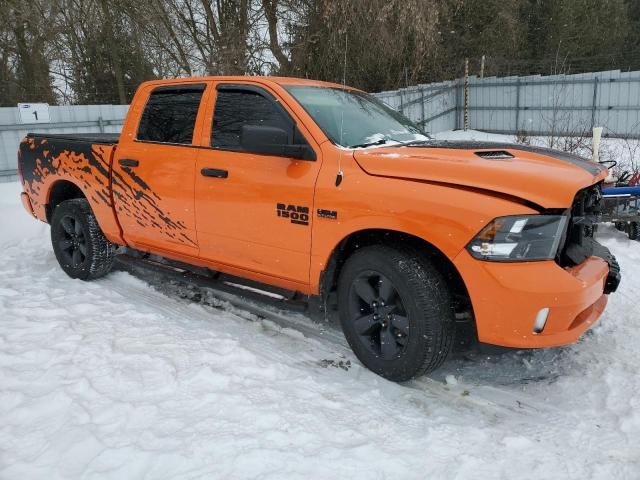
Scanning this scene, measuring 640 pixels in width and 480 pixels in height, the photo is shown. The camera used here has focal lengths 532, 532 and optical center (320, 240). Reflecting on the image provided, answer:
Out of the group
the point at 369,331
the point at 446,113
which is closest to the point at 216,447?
the point at 369,331

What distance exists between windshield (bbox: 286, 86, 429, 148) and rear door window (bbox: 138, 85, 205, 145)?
909 millimetres

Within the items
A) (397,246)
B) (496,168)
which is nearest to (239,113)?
(397,246)

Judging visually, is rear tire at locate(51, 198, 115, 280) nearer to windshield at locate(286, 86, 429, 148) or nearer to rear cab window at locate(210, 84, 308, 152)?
rear cab window at locate(210, 84, 308, 152)

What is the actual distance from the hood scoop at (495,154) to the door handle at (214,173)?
1.75 meters

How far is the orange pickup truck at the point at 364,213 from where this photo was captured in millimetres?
2764

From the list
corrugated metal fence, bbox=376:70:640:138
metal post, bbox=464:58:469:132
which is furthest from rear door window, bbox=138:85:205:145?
metal post, bbox=464:58:469:132

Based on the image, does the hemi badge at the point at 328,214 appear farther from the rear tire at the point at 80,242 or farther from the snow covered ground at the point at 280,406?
the rear tire at the point at 80,242

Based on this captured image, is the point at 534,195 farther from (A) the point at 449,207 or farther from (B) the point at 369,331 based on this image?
(B) the point at 369,331

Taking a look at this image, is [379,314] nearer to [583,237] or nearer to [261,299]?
[261,299]

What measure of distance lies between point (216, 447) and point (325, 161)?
5.82 feet

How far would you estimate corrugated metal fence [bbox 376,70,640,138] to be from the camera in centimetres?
1596

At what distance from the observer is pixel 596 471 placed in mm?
2473

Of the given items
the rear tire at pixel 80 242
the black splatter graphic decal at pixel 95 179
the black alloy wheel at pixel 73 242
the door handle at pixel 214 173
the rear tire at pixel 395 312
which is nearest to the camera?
the rear tire at pixel 395 312

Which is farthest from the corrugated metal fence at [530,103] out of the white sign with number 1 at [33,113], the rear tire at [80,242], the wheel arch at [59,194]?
the rear tire at [80,242]
